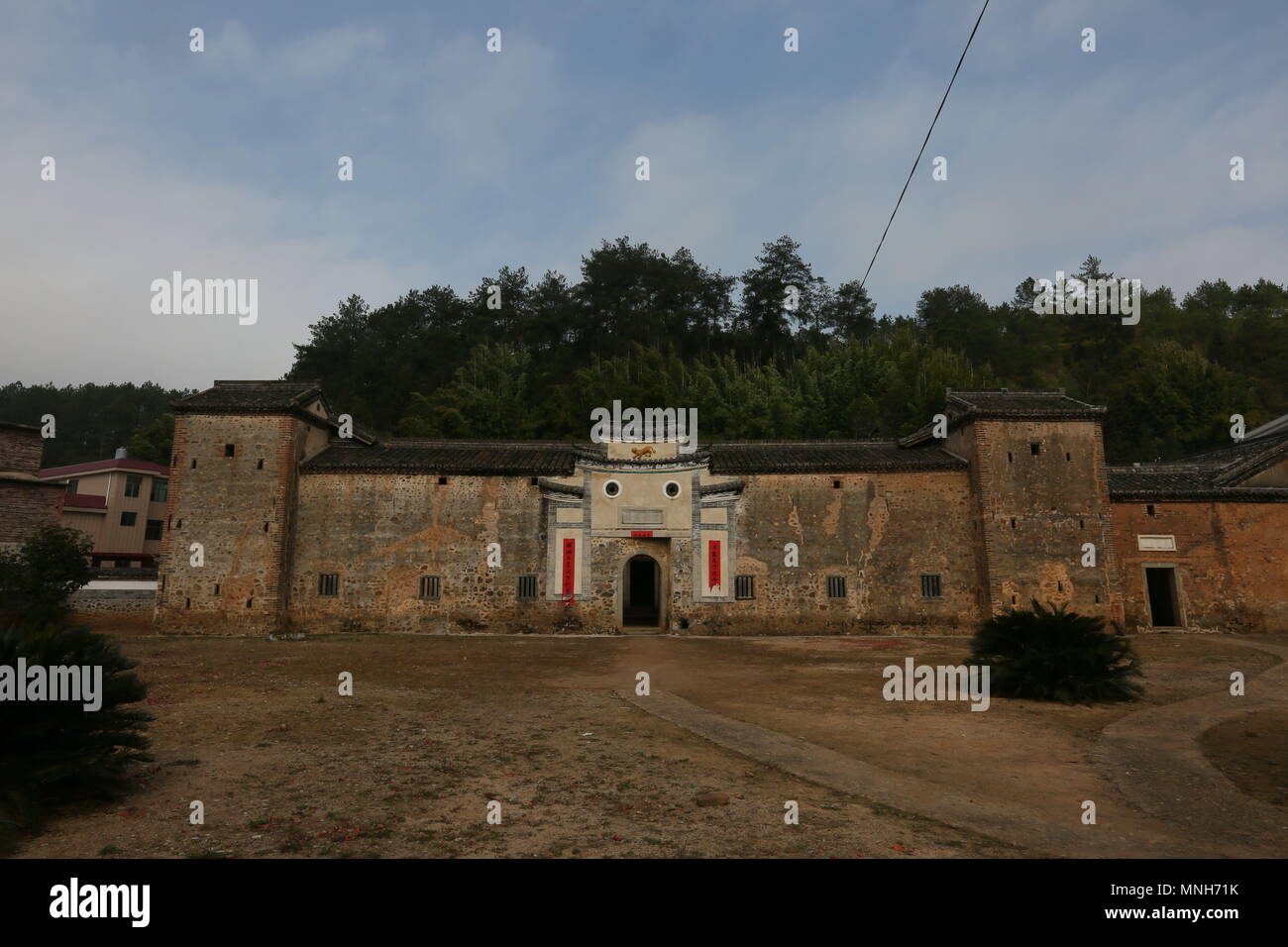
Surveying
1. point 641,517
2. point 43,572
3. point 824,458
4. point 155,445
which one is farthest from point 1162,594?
point 155,445

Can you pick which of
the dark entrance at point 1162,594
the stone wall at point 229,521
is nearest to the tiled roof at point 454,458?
the stone wall at point 229,521

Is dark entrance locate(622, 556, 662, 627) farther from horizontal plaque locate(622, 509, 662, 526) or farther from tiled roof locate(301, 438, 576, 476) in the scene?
tiled roof locate(301, 438, 576, 476)

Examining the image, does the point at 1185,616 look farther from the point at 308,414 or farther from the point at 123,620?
the point at 123,620

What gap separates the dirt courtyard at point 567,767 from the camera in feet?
15.9

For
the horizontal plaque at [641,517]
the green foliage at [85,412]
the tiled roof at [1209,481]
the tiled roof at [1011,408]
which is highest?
the green foliage at [85,412]

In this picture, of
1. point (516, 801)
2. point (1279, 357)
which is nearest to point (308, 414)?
point (516, 801)

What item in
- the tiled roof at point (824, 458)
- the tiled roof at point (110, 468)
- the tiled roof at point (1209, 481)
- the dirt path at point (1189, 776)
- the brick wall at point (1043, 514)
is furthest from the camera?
the tiled roof at point (110, 468)

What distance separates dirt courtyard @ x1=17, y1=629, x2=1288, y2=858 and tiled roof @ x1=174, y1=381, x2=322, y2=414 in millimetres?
9066

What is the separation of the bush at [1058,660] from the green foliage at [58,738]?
1142cm

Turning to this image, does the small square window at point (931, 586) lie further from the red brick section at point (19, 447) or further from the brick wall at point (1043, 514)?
the red brick section at point (19, 447)

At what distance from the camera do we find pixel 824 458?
21.8 metres

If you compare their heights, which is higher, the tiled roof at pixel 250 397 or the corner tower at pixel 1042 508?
the tiled roof at pixel 250 397

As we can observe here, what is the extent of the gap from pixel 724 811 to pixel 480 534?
1664cm

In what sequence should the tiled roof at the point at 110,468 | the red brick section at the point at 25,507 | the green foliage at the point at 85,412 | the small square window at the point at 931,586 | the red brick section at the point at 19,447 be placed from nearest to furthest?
the red brick section at the point at 19,447
the red brick section at the point at 25,507
the small square window at the point at 931,586
the tiled roof at the point at 110,468
the green foliage at the point at 85,412
